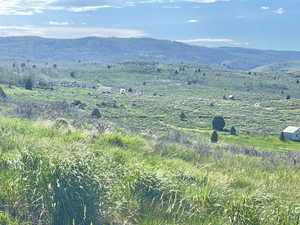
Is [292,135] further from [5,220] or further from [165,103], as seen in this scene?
[5,220]

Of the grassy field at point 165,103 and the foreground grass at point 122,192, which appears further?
the grassy field at point 165,103

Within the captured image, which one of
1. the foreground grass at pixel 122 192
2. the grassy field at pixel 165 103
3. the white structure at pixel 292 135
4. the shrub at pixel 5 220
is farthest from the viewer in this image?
the white structure at pixel 292 135

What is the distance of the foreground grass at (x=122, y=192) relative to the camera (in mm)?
7195

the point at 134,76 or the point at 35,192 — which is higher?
the point at 35,192

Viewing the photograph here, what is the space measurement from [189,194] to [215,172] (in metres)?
2.38

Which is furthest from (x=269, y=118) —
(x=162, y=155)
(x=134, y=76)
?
(x=134, y=76)

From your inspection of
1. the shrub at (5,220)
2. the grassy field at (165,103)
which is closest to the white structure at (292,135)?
the grassy field at (165,103)

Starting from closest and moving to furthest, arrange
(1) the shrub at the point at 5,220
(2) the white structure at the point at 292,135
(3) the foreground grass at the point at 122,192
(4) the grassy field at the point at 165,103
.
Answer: (1) the shrub at the point at 5,220
(3) the foreground grass at the point at 122,192
(4) the grassy field at the point at 165,103
(2) the white structure at the point at 292,135

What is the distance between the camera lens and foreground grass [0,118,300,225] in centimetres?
720

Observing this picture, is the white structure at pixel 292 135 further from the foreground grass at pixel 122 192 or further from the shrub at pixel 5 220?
the shrub at pixel 5 220

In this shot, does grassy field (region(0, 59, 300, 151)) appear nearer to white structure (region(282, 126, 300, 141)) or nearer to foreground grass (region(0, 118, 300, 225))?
white structure (region(282, 126, 300, 141))

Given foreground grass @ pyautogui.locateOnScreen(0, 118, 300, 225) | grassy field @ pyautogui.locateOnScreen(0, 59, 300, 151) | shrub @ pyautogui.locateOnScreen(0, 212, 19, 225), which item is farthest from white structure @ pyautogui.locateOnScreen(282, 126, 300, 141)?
shrub @ pyautogui.locateOnScreen(0, 212, 19, 225)

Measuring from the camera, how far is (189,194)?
7.99 metres

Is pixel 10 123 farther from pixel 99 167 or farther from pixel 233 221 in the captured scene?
pixel 233 221
